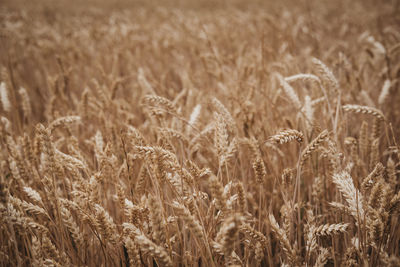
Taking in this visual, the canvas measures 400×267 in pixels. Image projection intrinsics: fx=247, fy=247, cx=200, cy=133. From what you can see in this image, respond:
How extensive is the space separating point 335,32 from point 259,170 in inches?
183

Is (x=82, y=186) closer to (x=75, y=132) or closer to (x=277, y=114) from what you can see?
(x=75, y=132)

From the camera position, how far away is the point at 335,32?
4324 millimetres

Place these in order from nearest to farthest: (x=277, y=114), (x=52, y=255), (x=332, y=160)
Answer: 1. (x=52, y=255)
2. (x=332, y=160)
3. (x=277, y=114)

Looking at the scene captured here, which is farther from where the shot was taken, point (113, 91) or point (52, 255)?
point (113, 91)

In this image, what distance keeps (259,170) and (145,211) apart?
0.36 metres

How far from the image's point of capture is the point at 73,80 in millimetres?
2664

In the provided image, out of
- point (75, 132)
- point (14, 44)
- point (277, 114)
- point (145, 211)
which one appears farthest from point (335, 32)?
point (14, 44)

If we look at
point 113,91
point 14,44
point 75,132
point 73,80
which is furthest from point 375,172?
point 14,44

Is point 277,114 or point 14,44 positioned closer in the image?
point 277,114

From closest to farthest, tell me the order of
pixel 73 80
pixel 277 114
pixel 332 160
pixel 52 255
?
pixel 52 255, pixel 332 160, pixel 277 114, pixel 73 80

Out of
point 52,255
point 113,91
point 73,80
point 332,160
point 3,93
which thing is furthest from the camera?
point 73,80

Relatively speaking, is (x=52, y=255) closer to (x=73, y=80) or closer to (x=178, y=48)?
(x=73, y=80)

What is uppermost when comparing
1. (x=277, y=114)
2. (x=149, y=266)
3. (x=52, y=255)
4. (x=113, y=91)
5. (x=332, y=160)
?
(x=113, y=91)

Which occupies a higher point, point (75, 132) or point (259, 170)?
point (75, 132)
